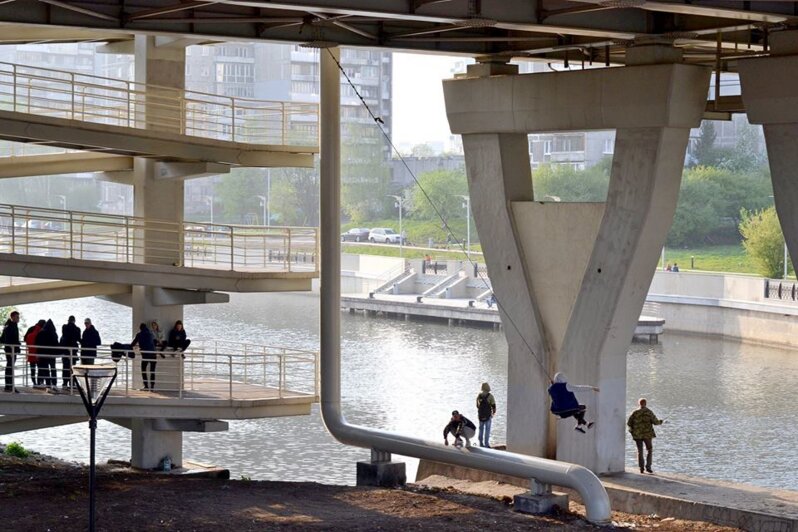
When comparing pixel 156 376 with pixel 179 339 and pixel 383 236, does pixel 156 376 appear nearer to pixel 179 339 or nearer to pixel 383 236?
pixel 179 339

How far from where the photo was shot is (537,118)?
22141 mm

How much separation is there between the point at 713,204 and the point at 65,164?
6646 centimetres

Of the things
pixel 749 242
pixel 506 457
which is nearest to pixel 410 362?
pixel 749 242

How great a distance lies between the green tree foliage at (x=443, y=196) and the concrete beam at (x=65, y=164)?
77.0 m

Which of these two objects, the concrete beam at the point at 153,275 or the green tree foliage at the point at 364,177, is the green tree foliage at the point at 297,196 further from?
the concrete beam at the point at 153,275

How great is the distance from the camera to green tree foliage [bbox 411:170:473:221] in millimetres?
104194

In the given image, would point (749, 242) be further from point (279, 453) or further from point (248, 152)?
point (248, 152)

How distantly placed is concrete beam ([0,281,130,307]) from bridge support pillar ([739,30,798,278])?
1167 centimetres

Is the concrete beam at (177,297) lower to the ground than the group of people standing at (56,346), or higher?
higher

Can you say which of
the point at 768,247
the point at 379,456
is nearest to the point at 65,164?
the point at 379,456

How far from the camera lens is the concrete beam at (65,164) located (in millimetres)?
25047

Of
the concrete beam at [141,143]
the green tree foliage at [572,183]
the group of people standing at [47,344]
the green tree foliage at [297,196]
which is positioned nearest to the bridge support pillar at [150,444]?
the group of people standing at [47,344]

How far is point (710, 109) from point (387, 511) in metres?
10.2

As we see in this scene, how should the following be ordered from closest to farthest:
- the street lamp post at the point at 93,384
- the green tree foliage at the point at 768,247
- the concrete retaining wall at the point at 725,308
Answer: the street lamp post at the point at 93,384, the concrete retaining wall at the point at 725,308, the green tree foliage at the point at 768,247
